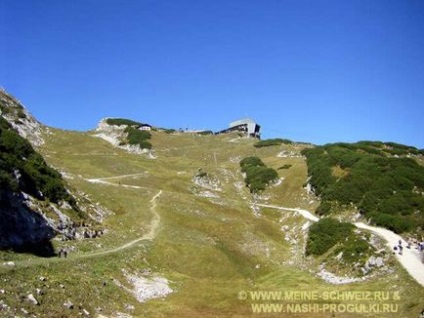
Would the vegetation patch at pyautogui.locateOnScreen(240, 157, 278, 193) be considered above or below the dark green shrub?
below

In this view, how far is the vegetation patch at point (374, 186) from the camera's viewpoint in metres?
67.8

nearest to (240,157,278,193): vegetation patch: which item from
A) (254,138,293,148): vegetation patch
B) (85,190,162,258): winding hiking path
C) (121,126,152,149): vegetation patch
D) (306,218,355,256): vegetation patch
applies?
(85,190,162,258): winding hiking path

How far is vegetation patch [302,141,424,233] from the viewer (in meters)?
67.8

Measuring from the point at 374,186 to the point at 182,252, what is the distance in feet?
123

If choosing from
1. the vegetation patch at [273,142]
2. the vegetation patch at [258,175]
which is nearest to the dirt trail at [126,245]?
the vegetation patch at [258,175]

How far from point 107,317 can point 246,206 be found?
54702mm

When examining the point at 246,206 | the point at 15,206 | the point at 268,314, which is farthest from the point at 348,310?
the point at 246,206

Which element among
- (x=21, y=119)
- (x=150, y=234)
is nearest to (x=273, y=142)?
(x=21, y=119)

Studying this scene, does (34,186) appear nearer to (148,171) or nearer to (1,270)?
(1,270)

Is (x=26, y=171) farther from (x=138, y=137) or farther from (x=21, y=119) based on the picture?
(x=138, y=137)

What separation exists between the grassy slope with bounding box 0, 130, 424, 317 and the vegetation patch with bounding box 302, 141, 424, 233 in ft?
17.8

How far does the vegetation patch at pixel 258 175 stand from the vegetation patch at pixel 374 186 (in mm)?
9367

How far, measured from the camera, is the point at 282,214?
282 feet

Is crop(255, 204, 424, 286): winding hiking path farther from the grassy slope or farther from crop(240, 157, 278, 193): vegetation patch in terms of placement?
crop(240, 157, 278, 193): vegetation patch
